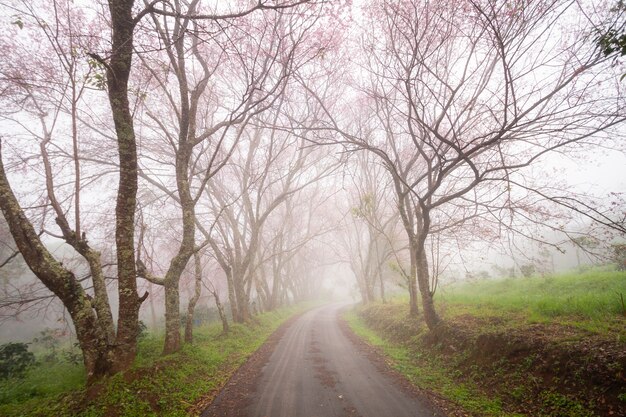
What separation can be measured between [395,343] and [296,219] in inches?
717

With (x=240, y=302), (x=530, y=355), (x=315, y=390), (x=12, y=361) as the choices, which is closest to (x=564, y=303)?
(x=530, y=355)

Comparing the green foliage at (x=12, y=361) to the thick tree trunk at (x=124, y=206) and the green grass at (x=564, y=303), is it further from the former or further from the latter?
the green grass at (x=564, y=303)

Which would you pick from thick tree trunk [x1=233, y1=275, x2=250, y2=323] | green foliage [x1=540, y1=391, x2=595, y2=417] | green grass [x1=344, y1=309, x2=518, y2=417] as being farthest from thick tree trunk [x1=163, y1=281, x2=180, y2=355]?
green foliage [x1=540, y1=391, x2=595, y2=417]

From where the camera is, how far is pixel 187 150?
8781 mm

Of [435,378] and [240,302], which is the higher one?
[240,302]

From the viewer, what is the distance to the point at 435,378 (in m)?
6.98

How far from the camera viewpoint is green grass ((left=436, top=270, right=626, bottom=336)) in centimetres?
637

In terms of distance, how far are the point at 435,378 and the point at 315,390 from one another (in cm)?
297

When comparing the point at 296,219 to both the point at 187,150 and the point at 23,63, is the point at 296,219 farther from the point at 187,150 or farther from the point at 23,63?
the point at 23,63

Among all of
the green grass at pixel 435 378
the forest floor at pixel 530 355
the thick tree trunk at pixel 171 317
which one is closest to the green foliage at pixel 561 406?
the forest floor at pixel 530 355

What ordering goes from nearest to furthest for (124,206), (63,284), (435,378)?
(63,284) → (124,206) → (435,378)

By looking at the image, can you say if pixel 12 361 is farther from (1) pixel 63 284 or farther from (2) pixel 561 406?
(2) pixel 561 406

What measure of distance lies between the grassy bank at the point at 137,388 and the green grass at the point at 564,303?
8.13 metres

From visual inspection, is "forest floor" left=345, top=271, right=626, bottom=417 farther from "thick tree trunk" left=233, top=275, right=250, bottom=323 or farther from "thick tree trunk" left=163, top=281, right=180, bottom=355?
"thick tree trunk" left=233, top=275, right=250, bottom=323
